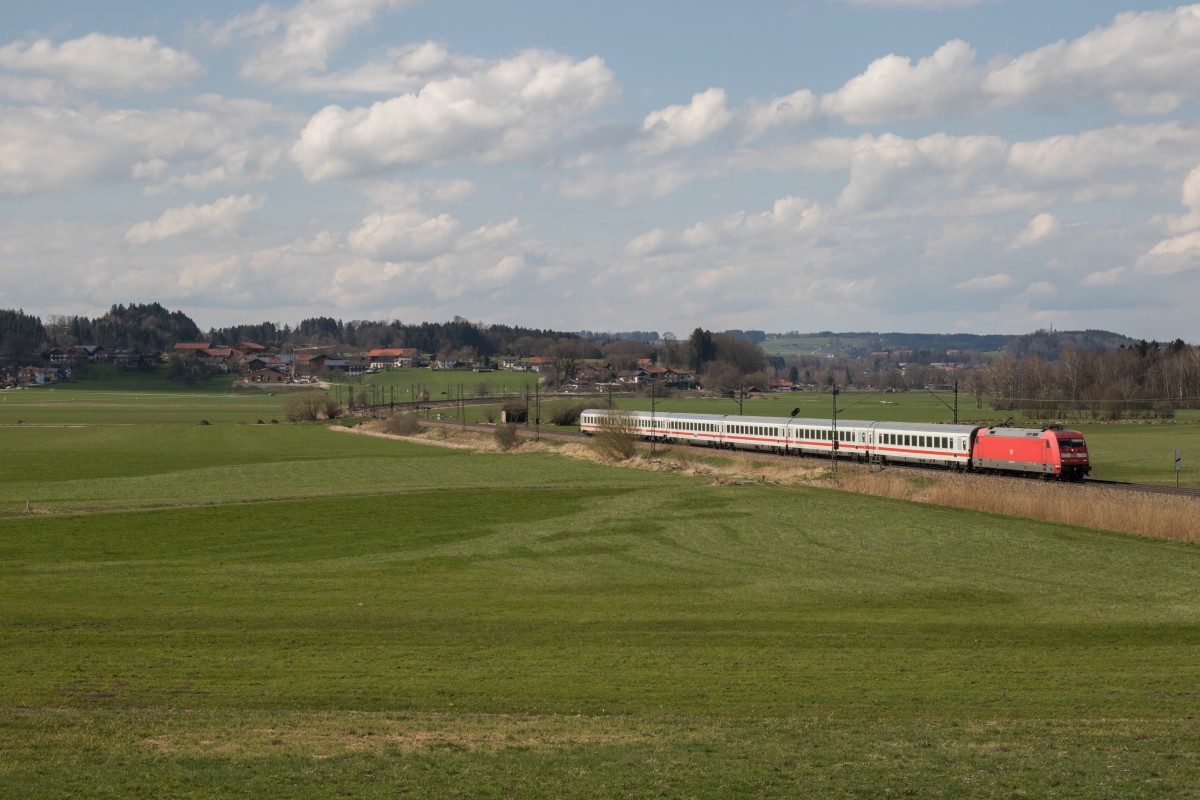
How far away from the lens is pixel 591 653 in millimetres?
29125

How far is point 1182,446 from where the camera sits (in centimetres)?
10181

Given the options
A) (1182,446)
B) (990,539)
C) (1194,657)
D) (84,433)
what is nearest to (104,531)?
(990,539)

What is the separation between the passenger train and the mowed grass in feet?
49.3

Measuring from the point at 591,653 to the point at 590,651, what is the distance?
27cm

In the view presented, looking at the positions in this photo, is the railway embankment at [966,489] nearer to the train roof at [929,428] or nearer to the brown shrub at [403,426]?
the train roof at [929,428]

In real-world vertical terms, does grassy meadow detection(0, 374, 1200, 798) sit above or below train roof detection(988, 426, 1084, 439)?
below

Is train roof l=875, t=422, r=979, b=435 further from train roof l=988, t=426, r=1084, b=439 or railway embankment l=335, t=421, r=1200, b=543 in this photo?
railway embankment l=335, t=421, r=1200, b=543

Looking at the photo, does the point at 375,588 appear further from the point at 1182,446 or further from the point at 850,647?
the point at 1182,446

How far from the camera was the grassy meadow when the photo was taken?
707 inches

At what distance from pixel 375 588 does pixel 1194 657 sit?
2485cm

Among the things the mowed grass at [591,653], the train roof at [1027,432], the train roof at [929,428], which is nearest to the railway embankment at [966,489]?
the mowed grass at [591,653]

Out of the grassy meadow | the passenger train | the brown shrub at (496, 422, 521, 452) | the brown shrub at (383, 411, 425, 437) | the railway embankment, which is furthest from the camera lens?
the brown shrub at (383, 411, 425, 437)

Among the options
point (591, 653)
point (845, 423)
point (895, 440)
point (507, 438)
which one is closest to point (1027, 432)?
point (895, 440)

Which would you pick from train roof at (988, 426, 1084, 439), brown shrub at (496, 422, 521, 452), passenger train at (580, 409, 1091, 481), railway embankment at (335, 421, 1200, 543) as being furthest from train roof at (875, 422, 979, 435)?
brown shrub at (496, 422, 521, 452)
